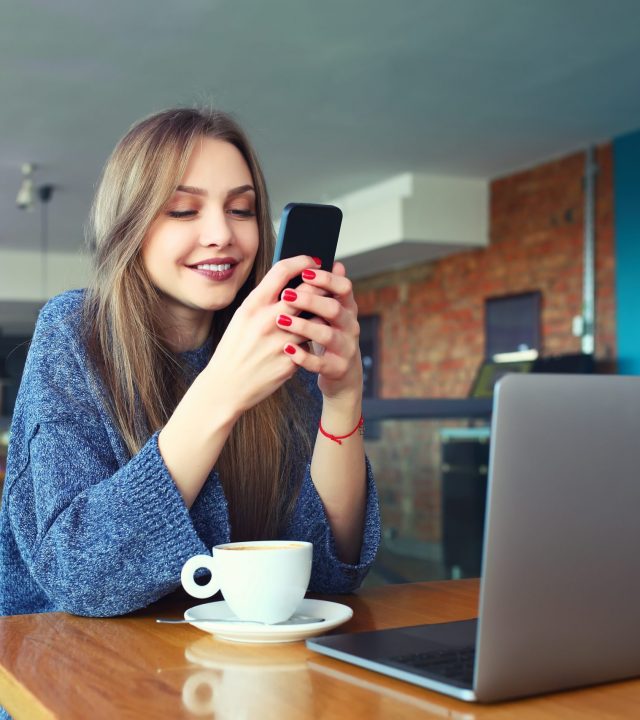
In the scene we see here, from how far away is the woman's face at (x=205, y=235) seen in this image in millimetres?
1175

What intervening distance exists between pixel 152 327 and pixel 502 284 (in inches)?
212

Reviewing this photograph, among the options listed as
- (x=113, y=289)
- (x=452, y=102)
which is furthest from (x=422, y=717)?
(x=452, y=102)

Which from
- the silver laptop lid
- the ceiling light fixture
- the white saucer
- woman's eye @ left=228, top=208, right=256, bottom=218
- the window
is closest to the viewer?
the silver laptop lid

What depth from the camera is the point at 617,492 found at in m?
0.65

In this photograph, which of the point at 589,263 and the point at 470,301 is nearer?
the point at 589,263

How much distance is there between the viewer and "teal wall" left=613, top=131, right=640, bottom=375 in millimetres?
5273

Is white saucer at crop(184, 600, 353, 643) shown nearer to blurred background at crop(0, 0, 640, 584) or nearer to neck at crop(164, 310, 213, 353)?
neck at crop(164, 310, 213, 353)

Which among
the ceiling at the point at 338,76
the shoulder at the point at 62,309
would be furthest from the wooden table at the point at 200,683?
the ceiling at the point at 338,76

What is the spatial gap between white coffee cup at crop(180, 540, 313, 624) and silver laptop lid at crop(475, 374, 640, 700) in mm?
247

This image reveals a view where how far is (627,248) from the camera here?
5.34m

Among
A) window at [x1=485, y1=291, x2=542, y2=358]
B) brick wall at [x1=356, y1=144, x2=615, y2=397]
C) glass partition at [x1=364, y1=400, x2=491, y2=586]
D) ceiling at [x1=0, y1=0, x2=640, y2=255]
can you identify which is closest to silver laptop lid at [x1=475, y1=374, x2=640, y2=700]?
glass partition at [x1=364, y1=400, x2=491, y2=586]

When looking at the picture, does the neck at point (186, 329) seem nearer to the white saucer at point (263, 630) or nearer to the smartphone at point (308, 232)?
the smartphone at point (308, 232)

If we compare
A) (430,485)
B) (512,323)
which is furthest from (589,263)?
(430,485)

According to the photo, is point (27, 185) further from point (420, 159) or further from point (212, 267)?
point (212, 267)
